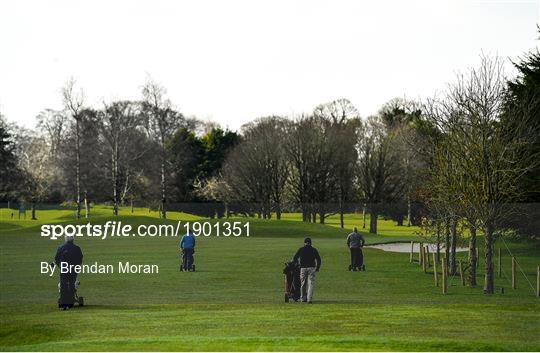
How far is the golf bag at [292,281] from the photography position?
30188 millimetres

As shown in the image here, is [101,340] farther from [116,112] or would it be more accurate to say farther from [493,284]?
[116,112]

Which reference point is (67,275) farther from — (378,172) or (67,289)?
(378,172)

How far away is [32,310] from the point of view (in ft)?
99.3

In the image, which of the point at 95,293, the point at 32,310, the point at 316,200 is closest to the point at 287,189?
the point at 316,200

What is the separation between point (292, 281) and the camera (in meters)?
30.6

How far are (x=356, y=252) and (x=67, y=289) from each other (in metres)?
10.5

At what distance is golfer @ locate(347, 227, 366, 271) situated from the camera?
34438mm

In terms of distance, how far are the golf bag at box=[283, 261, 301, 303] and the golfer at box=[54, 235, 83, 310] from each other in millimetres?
6848

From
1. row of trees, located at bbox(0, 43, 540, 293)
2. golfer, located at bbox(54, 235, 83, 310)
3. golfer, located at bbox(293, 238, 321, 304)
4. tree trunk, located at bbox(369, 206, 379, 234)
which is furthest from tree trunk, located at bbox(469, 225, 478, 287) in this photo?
golfer, located at bbox(54, 235, 83, 310)

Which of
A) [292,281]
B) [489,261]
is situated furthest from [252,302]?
[489,261]

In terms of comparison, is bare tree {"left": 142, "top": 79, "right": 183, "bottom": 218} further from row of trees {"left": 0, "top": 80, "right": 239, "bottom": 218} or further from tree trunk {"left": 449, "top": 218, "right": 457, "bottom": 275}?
tree trunk {"left": 449, "top": 218, "right": 457, "bottom": 275}

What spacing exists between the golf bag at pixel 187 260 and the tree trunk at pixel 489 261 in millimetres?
10418

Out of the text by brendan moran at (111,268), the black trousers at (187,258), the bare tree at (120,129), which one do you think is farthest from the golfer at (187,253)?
the bare tree at (120,129)

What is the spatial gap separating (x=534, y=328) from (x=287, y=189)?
1764 centimetres
